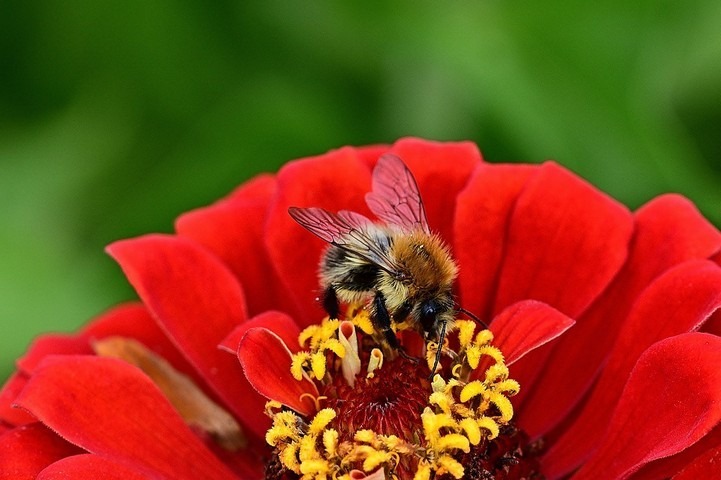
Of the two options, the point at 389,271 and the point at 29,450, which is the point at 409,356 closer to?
the point at 389,271

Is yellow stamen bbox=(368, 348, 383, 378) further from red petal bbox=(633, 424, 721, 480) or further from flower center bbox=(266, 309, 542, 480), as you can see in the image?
red petal bbox=(633, 424, 721, 480)

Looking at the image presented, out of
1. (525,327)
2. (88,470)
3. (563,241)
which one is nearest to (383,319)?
(525,327)

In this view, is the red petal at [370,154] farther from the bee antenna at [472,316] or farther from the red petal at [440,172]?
the bee antenna at [472,316]

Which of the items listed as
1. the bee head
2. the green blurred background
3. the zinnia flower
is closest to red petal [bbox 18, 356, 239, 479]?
the zinnia flower

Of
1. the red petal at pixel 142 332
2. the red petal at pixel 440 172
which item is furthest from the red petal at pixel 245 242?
the red petal at pixel 440 172

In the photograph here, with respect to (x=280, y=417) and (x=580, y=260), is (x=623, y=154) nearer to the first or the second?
(x=580, y=260)

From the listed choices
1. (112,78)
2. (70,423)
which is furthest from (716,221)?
(112,78)
